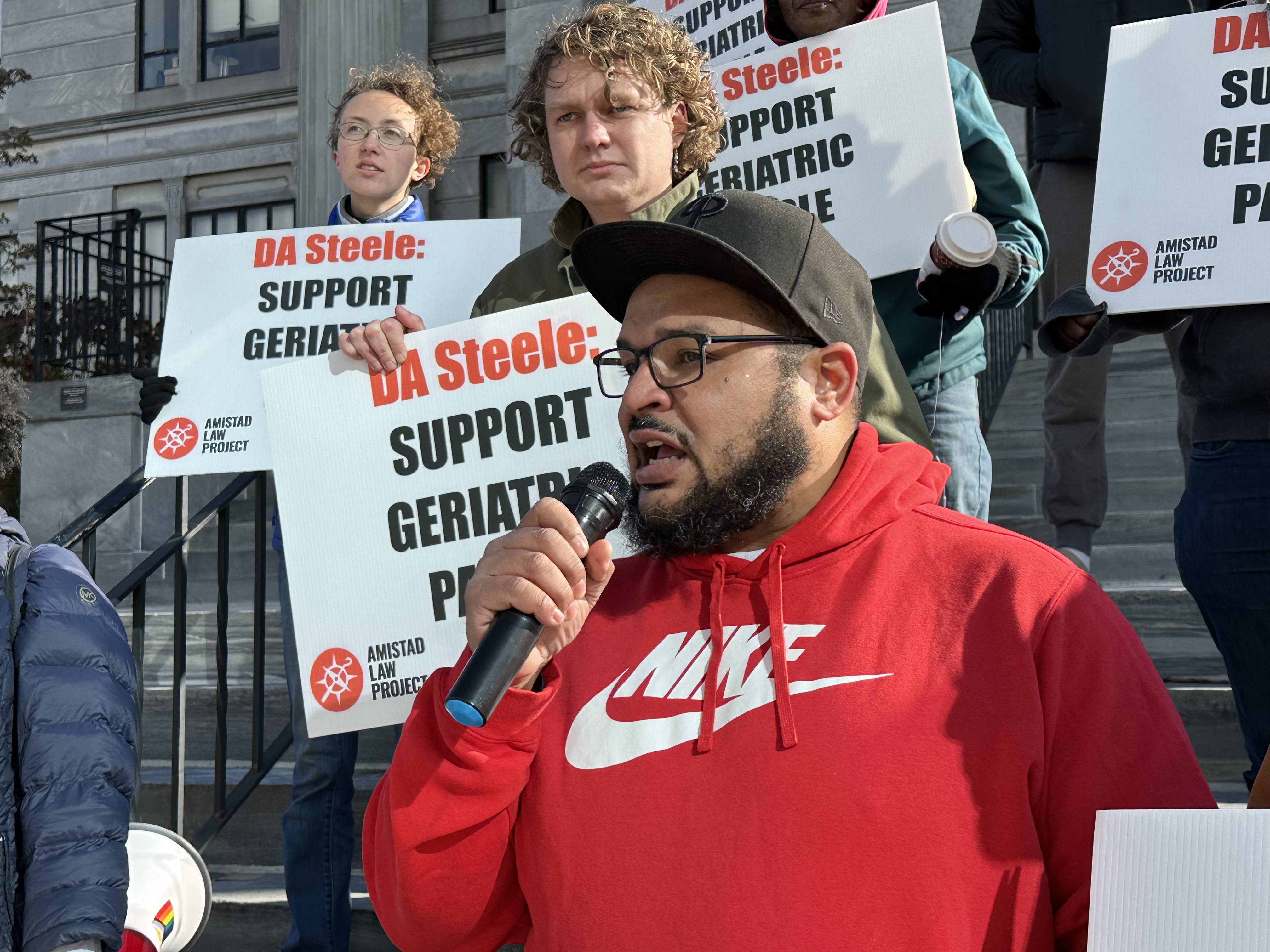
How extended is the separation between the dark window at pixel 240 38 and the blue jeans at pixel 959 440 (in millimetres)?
16846

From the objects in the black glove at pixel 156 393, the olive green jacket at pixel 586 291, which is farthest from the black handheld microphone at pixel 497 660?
the black glove at pixel 156 393

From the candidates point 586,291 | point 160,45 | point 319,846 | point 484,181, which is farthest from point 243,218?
point 586,291

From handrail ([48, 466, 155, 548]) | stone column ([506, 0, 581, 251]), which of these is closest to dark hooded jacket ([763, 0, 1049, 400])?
handrail ([48, 466, 155, 548])

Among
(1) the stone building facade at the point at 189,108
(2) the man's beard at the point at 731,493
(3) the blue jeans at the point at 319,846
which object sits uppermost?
(1) the stone building facade at the point at 189,108

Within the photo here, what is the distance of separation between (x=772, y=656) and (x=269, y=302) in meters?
2.79

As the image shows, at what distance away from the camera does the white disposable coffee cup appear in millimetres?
2766

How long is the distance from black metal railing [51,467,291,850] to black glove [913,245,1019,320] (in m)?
2.67

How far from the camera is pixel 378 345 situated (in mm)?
3207

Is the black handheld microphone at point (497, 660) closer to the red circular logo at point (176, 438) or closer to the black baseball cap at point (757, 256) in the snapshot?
the black baseball cap at point (757, 256)

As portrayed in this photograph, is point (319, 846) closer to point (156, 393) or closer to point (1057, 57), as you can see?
point (156, 393)

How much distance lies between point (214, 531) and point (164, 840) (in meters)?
7.11

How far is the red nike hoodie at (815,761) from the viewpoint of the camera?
1.58m

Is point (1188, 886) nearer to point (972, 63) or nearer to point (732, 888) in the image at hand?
point (732, 888)

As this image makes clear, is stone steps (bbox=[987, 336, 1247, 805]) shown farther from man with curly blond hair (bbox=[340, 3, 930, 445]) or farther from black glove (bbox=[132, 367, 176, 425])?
black glove (bbox=[132, 367, 176, 425])
